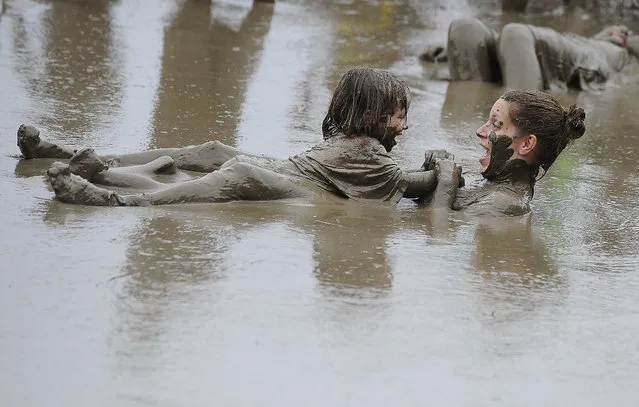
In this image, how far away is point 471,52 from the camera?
10781 mm

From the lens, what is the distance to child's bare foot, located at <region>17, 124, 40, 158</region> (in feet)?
19.0

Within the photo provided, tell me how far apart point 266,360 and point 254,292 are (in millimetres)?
602

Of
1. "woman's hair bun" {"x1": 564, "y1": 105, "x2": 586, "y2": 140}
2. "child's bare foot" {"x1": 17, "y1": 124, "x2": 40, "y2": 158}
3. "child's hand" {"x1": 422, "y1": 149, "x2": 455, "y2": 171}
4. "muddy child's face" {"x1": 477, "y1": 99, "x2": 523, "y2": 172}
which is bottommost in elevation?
"child's bare foot" {"x1": 17, "y1": 124, "x2": 40, "y2": 158}

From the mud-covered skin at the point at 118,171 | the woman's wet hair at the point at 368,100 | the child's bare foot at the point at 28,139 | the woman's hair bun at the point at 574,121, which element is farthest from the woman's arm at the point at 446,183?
the child's bare foot at the point at 28,139

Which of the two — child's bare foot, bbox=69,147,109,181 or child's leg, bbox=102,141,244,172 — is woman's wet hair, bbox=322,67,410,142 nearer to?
child's leg, bbox=102,141,244,172

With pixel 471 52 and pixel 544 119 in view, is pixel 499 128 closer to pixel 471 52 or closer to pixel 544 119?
pixel 544 119

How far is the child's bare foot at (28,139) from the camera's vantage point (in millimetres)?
5805

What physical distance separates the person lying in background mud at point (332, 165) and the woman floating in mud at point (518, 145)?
192 mm

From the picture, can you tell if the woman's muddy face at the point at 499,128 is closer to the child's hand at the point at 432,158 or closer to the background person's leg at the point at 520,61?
the child's hand at the point at 432,158

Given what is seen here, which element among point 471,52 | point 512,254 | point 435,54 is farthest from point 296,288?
point 435,54

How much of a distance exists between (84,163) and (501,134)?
2.19m

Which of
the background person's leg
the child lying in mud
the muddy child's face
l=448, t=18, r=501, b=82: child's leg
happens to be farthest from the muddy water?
l=448, t=18, r=501, b=82: child's leg

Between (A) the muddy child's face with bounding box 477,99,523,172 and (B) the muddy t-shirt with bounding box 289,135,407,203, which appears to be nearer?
(B) the muddy t-shirt with bounding box 289,135,407,203

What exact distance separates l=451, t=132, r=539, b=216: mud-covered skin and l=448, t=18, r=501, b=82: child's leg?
4.92m
